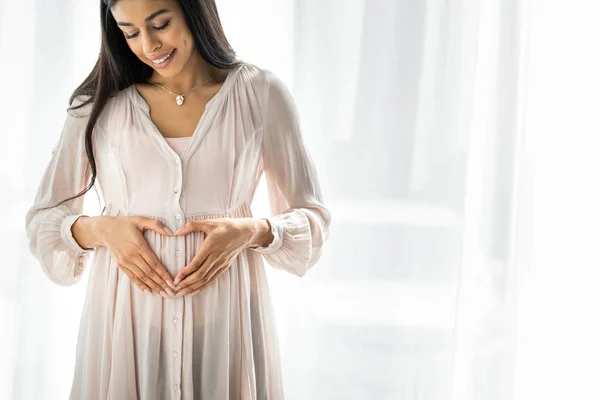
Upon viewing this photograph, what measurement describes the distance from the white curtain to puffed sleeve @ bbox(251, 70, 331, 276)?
215 mm

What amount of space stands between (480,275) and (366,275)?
251 millimetres

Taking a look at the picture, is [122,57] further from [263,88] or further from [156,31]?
[263,88]

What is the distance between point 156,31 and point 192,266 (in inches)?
15.2

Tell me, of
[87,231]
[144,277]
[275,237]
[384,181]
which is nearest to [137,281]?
[144,277]

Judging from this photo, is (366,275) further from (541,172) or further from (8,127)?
(8,127)

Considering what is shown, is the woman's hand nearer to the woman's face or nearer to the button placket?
the button placket

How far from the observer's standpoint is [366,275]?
1674mm

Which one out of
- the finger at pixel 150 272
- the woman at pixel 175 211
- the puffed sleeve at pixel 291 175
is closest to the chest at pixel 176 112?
the woman at pixel 175 211

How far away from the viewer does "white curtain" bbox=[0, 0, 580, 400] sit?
5.28 ft

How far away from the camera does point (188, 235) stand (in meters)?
1.34

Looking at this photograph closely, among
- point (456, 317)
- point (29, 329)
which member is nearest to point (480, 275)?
point (456, 317)

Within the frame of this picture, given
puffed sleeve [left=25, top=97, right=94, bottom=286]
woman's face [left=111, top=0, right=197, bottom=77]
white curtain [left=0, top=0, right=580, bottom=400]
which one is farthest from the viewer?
white curtain [left=0, top=0, right=580, bottom=400]

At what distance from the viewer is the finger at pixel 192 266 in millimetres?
1309

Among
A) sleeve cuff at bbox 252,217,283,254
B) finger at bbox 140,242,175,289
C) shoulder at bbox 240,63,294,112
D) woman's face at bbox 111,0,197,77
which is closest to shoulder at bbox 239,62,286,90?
shoulder at bbox 240,63,294,112
